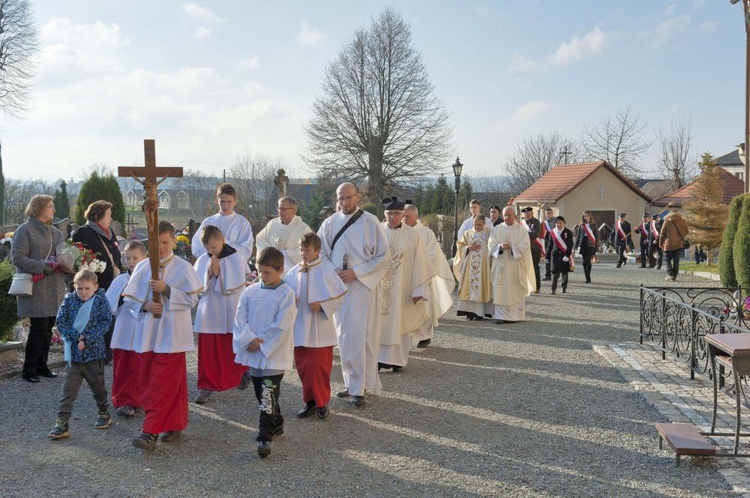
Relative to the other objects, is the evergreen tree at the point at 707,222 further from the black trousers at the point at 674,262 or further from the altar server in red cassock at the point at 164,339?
the altar server in red cassock at the point at 164,339

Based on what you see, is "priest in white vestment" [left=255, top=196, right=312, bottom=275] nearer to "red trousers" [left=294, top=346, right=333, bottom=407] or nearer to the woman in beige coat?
"red trousers" [left=294, top=346, right=333, bottom=407]

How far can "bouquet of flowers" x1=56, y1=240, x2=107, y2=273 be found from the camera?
7668 mm

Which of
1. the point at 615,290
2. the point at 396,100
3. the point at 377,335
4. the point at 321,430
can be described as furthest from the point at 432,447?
the point at 396,100

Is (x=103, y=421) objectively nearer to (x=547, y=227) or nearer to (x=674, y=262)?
(x=547, y=227)

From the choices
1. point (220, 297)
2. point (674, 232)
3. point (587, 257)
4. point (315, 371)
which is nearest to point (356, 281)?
point (315, 371)

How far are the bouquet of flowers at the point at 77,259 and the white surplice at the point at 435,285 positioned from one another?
12.4 feet

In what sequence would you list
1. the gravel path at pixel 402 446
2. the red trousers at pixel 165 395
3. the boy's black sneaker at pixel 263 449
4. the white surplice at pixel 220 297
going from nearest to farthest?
the gravel path at pixel 402 446 < the boy's black sneaker at pixel 263 449 < the red trousers at pixel 165 395 < the white surplice at pixel 220 297

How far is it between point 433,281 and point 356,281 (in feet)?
11.8

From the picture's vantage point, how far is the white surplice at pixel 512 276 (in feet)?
41.6

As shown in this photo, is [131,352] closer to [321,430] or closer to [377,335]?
[321,430]

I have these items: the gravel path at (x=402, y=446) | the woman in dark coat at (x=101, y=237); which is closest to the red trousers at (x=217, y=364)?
the gravel path at (x=402, y=446)

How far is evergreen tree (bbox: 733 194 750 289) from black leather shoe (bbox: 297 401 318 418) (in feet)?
30.1

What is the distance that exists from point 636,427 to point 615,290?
42.3ft

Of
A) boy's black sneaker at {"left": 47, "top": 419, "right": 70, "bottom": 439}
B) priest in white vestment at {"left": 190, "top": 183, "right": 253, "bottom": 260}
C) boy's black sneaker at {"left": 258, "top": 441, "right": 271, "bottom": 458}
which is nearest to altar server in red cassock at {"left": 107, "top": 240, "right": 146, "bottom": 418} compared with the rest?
boy's black sneaker at {"left": 47, "top": 419, "right": 70, "bottom": 439}
